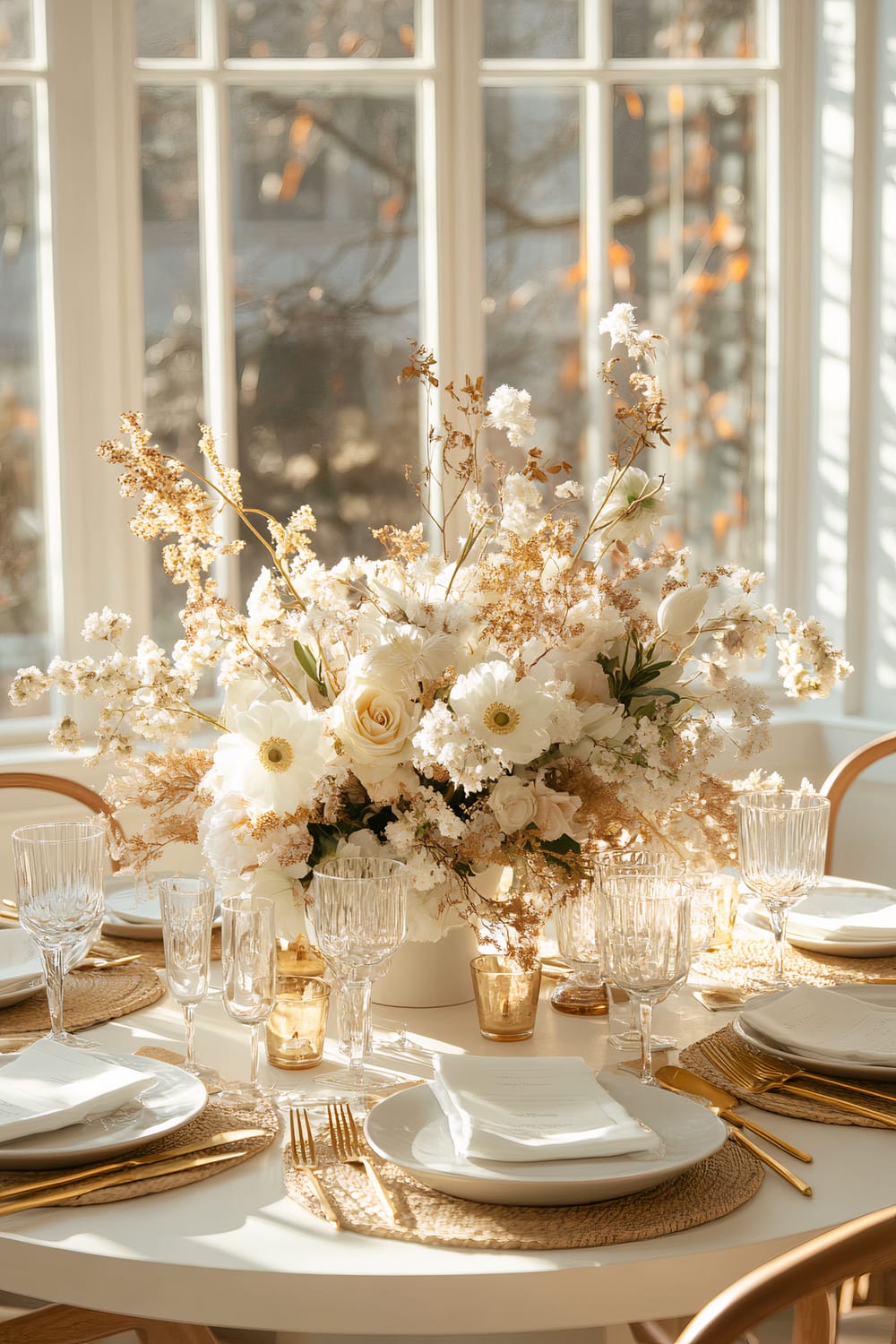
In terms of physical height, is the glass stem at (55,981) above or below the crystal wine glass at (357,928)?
below

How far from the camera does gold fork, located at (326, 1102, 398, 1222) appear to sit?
3.72 ft

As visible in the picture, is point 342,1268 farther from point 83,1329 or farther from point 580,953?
point 83,1329

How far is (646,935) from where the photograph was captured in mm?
1287

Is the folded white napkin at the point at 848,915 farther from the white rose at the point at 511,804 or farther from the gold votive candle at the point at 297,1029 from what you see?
the gold votive candle at the point at 297,1029

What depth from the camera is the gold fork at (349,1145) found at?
3.72 feet

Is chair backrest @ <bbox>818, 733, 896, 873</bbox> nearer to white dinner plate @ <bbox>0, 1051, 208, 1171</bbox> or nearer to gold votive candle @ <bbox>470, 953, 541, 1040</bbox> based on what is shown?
gold votive candle @ <bbox>470, 953, 541, 1040</bbox>

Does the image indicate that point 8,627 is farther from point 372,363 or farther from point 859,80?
point 859,80

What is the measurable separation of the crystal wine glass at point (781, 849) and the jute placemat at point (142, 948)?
26.3 inches

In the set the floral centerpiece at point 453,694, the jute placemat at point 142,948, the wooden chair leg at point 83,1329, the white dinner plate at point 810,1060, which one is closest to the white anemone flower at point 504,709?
the floral centerpiece at point 453,694

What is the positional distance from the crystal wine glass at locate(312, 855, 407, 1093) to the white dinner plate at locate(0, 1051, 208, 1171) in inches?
6.2

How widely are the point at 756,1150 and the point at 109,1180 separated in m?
0.54

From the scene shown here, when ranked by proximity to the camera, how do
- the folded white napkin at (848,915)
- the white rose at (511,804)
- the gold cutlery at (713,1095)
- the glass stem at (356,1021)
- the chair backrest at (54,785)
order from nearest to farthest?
1. the gold cutlery at (713,1095)
2. the glass stem at (356,1021)
3. the white rose at (511,804)
4. the folded white napkin at (848,915)
5. the chair backrest at (54,785)

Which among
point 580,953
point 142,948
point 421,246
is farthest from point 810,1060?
point 421,246

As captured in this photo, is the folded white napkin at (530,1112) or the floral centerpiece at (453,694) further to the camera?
the floral centerpiece at (453,694)
